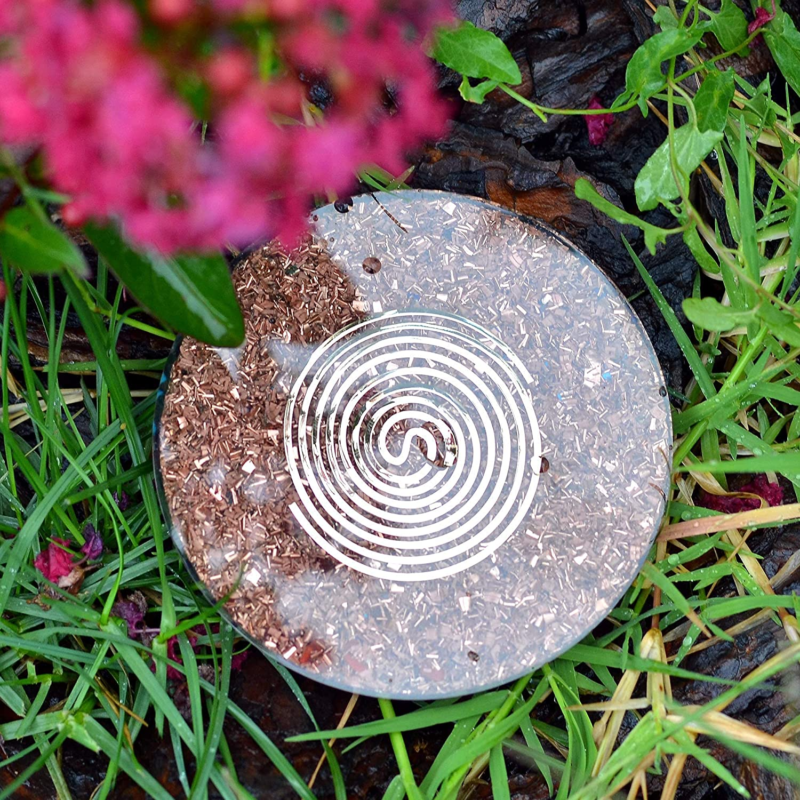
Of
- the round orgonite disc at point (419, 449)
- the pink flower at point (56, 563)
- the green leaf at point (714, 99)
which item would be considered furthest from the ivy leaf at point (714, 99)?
the pink flower at point (56, 563)

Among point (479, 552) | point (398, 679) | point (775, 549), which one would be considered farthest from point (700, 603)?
point (398, 679)

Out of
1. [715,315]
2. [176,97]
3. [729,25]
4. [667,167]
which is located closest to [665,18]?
[729,25]

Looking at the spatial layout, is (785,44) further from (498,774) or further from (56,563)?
(56,563)

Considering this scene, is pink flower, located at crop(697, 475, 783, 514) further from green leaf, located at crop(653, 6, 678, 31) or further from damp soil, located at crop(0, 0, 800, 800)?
green leaf, located at crop(653, 6, 678, 31)

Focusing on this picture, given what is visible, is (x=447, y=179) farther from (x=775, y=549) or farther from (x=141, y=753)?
(x=141, y=753)

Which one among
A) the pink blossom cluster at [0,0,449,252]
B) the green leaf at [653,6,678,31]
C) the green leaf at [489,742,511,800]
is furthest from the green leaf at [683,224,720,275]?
the green leaf at [489,742,511,800]
